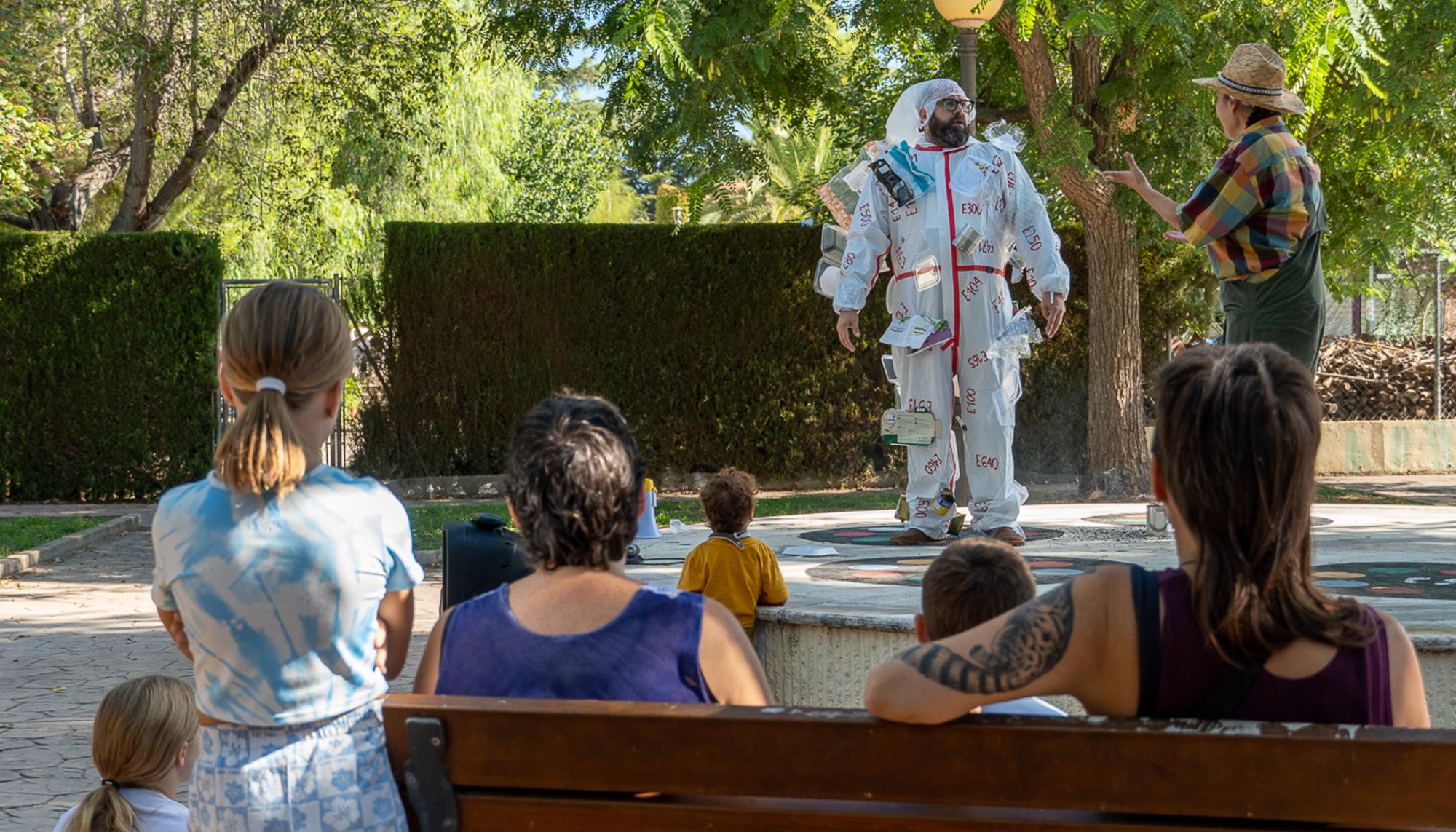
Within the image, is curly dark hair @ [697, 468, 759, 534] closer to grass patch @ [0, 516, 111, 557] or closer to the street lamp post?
the street lamp post

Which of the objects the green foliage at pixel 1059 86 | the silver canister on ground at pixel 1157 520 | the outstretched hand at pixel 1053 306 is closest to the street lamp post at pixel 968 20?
the green foliage at pixel 1059 86

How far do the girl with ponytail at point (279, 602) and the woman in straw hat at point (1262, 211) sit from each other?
3.37 meters

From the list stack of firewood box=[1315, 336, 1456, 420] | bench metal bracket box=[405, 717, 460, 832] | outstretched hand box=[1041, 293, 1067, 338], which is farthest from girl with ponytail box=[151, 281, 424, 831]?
stack of firewood box=[1315, 336, 1456, 420]

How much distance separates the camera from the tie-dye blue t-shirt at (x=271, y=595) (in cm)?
230

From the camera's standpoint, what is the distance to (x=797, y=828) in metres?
1.95

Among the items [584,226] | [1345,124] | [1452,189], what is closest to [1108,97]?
[1345,124]

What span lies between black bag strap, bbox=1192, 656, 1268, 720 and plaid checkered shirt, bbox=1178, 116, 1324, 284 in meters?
3.41

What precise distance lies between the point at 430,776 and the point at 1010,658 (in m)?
0.82

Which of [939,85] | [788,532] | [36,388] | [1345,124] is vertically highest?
[1345,124]

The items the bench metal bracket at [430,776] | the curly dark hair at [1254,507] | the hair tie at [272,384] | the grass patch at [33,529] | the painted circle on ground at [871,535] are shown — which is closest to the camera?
the curly dark hair at [1254,507]

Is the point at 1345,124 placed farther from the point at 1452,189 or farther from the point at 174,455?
the point at 174,455

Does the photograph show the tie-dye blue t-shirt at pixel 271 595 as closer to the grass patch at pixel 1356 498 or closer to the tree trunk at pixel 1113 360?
the tree trunk at pixel 1113 360

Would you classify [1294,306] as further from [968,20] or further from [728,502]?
[968,20]

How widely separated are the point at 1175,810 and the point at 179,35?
17091 millimetres
